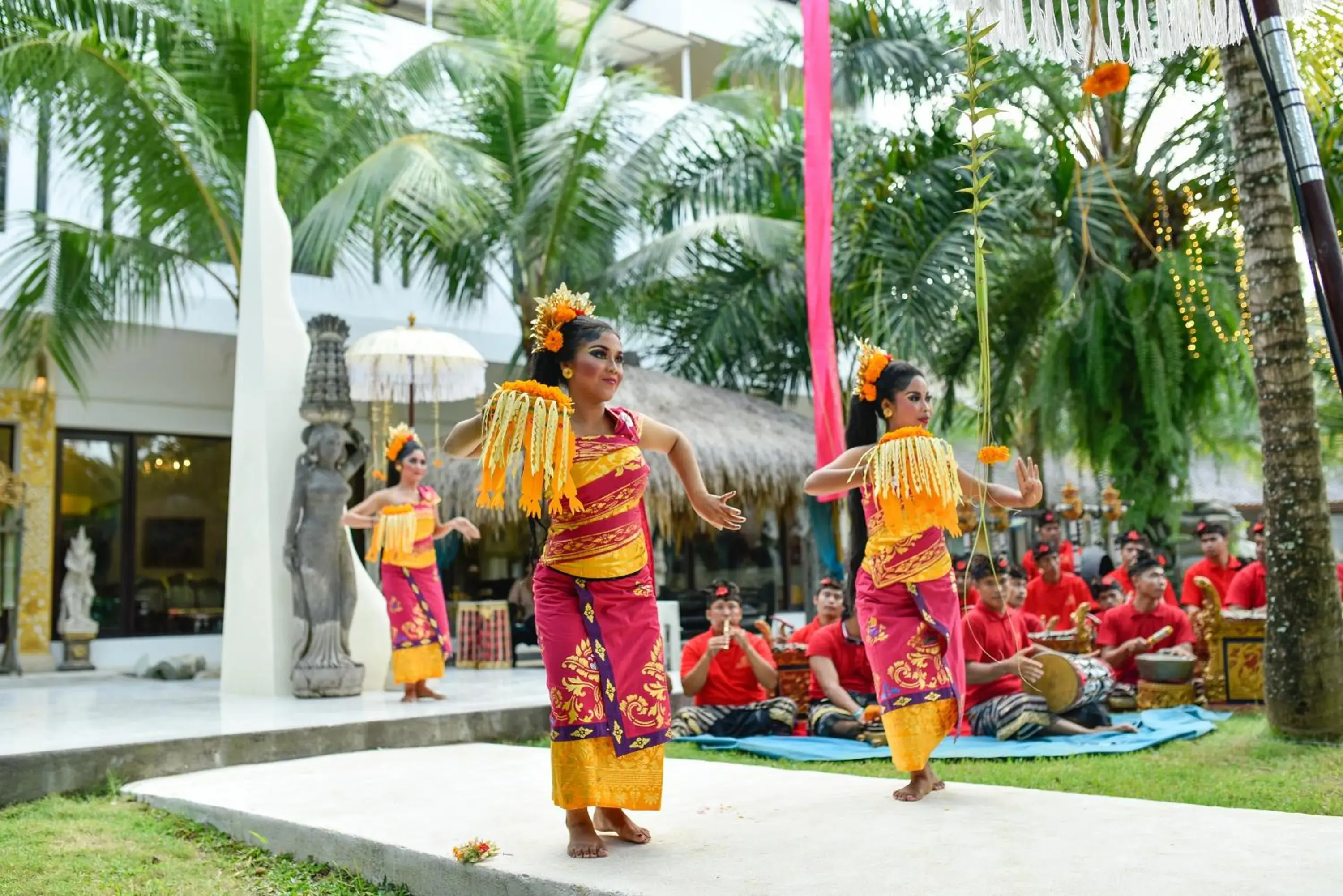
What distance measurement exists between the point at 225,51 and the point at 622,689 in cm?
863

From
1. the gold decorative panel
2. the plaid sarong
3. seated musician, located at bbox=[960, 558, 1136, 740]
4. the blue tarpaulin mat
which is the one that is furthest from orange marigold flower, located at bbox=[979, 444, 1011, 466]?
the gold decorative panel

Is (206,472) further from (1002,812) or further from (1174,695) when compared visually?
(1002,812)

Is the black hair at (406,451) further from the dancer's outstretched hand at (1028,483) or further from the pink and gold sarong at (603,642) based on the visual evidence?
the dancer's outstretched hand at (1028,483)

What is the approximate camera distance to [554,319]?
379 cm

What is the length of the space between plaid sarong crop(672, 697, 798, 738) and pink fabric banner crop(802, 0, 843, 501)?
1729 millimetres

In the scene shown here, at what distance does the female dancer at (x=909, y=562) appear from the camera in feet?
14.2

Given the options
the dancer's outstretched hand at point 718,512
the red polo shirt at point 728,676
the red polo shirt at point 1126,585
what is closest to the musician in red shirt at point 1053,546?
the red polo shirt at point 1126,585

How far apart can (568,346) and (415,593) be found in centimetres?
444

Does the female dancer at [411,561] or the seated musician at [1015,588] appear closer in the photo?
the seated musician at [1015,588]

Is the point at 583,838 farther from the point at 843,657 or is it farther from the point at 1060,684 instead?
the point at 1060,684

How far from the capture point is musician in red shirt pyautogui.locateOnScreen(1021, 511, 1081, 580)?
991 cm

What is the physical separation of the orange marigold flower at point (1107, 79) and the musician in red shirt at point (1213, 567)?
20.9ft

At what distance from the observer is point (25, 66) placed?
924 centimetres

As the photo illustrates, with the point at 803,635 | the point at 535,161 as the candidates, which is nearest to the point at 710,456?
the point at 535,161
